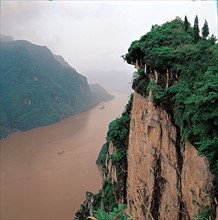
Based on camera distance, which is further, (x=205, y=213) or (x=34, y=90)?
(x=34, y=90)

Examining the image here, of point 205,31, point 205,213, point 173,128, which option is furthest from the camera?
point 205,31

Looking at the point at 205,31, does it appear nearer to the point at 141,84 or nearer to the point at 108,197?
the point at 141,84

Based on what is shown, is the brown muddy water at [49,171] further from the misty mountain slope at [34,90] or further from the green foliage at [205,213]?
the green foliage at [205,213]

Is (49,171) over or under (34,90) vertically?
under

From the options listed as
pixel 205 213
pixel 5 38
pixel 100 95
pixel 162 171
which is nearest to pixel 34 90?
pixel 100 95

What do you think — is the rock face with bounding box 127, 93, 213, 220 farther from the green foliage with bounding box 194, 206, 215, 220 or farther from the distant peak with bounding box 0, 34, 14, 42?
the distant peak with bounding box 0, 34, 14, 42

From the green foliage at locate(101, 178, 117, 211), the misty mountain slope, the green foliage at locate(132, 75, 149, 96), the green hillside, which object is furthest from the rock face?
the green hillside

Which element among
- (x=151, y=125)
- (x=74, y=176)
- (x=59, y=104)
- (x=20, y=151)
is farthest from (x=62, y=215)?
(x=59, y=104)

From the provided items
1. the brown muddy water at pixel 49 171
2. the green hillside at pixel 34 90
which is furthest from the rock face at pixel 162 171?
the green hillside at pixel 34 90
